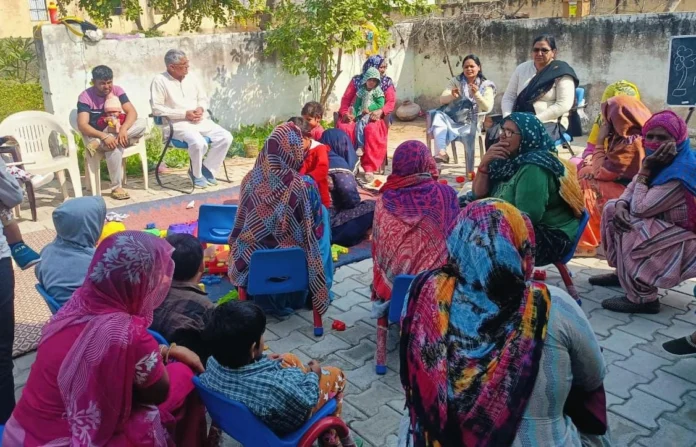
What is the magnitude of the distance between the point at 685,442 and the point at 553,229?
1598 mm

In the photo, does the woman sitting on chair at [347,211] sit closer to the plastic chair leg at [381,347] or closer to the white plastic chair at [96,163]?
the plastic chair leg at [381,347]

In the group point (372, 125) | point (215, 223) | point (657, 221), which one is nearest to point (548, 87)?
point (372, 125)

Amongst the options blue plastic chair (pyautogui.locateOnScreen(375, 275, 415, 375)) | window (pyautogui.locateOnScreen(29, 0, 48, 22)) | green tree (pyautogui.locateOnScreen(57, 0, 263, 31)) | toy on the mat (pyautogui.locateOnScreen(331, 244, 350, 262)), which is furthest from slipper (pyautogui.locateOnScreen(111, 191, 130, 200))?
window (pyautogui.locateOnScreen(29, 0, 48, 22))

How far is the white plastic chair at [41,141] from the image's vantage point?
702cm

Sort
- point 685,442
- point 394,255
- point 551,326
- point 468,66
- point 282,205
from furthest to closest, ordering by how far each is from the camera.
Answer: point 468,66
point 282,205
point 394,255
point 685,442
point 551,326


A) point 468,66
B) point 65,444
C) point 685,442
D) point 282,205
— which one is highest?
point 468,66

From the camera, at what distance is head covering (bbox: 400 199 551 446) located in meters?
1.86

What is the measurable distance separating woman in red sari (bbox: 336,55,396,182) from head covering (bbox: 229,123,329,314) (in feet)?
13.3

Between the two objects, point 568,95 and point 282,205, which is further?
point 568,95

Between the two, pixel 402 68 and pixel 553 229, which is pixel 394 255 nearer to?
pixel 553 229

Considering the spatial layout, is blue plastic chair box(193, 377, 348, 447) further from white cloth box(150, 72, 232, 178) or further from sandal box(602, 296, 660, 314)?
white cloth box(150, 72, 232, 178)

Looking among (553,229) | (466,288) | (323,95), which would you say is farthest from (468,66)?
(466,288)

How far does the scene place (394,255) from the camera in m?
3.66

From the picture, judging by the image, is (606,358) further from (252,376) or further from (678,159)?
(252,376)
